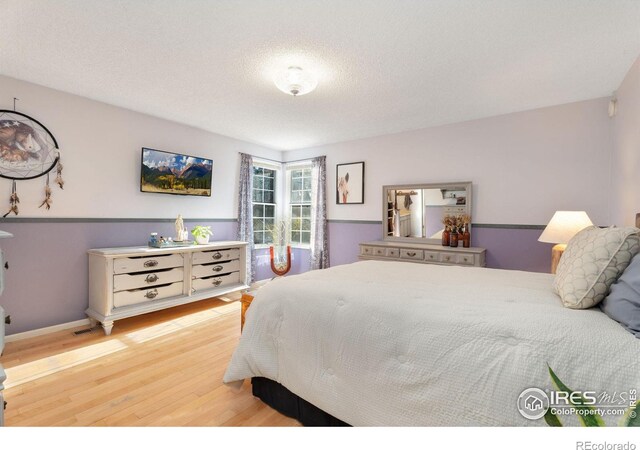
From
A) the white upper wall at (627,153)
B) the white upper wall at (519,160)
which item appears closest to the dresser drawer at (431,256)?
the white upper wall at (519,160)

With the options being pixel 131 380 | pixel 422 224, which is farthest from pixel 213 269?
pixel 422 224

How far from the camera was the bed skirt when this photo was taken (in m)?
1.54

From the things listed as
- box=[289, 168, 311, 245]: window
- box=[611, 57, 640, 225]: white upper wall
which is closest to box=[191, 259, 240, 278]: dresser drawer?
box=[289, 168, 311, 245]: window

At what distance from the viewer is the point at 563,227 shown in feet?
8.71

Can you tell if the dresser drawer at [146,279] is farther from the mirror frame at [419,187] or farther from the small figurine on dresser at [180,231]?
the mirror frame at [419,187]

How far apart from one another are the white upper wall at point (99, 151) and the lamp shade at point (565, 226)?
4.10 meters

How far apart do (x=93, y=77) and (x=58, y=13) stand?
91cm

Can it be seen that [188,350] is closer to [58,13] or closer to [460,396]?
[460,396]

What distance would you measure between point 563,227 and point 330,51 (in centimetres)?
250

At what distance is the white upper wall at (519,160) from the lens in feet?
9.94

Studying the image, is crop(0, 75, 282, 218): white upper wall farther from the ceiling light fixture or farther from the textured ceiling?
the ceiling light fixture

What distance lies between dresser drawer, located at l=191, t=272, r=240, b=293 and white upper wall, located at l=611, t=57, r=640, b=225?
4.12 meters

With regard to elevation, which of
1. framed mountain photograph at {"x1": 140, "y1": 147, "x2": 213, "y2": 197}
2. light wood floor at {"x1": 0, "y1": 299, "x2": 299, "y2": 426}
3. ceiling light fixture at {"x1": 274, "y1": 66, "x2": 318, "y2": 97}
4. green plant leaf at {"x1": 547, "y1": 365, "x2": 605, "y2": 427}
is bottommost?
light wood floor at {"x1": 0, "y1": 299, "x2": 299, "y2": 426}
